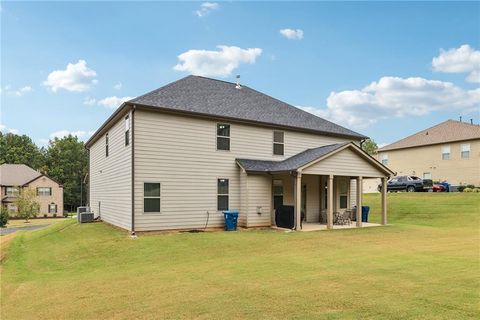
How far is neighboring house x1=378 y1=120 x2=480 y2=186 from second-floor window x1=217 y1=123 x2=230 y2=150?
29167mm

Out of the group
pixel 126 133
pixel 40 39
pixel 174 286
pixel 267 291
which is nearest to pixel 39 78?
pixel 40 39

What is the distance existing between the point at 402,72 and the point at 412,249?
64.6 ft

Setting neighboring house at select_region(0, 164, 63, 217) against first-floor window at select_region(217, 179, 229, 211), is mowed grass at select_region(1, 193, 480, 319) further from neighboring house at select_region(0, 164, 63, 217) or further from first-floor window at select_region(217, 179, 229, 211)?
neighboring house at select_region(0, 164, 63, 217)

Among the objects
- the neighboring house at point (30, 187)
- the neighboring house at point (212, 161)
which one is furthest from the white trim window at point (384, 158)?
the neighboring house at point (30, 187)

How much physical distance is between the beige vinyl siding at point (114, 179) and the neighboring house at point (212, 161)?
0.16 feet

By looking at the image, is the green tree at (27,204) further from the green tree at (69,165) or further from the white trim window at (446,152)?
the white trim window at (446,152)

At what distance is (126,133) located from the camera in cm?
1642

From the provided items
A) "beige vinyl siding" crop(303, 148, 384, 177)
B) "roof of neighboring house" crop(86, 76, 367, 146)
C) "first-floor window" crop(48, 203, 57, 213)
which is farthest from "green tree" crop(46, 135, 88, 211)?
"beige vinyl siding" crop(303, 148, 384, 177)

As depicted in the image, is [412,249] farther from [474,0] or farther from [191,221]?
[474,0]

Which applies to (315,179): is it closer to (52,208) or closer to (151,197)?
(151,197)

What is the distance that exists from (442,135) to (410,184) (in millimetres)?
9043

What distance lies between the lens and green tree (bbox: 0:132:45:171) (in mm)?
74438

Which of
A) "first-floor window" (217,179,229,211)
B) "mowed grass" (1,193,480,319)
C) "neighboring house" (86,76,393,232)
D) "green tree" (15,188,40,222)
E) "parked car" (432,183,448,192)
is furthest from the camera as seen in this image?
"green tree" (15,188,40,222)

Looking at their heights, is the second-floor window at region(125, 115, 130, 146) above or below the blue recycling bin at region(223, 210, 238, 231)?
above
